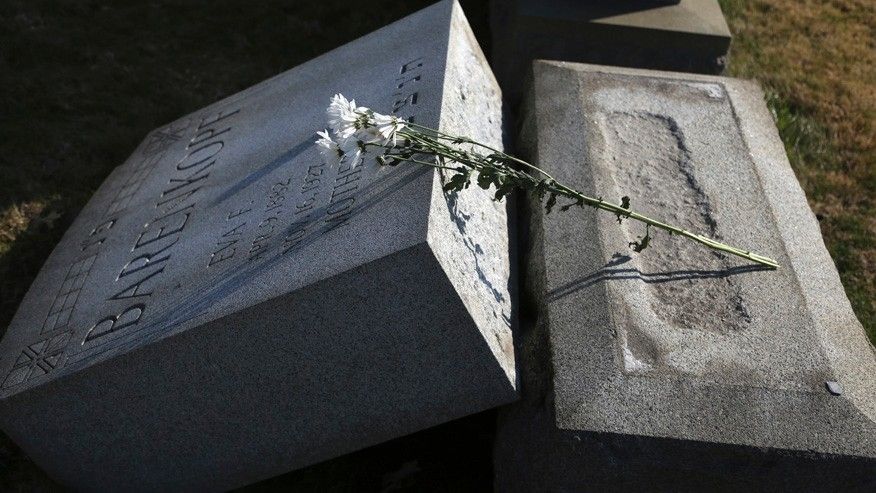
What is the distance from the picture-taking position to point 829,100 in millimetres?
5137

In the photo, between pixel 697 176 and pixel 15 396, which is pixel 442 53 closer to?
pixel 697 176

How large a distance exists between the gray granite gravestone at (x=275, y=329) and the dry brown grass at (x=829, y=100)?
2.03m

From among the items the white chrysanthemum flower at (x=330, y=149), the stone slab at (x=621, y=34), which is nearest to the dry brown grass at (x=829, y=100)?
the stone slab at (x=621, y=34)

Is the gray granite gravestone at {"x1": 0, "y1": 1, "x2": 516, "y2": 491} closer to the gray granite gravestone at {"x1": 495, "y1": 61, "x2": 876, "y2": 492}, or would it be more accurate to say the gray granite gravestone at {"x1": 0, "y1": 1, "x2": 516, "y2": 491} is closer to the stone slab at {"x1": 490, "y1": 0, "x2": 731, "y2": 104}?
the gray granite gravestone at {"x1": 495, "y1": 61, "x2": 876, "y2": 492}

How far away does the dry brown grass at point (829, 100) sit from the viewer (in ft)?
13.9

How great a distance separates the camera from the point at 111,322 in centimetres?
288

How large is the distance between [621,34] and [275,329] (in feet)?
9.41

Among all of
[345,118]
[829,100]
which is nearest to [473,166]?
[345,118]

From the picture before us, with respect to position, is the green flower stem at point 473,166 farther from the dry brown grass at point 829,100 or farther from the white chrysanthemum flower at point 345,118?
the dry brown grass at point 829,100

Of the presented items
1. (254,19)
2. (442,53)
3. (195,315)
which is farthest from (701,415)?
(254,19)

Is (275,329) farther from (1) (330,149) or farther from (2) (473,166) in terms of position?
(2) (473,166)

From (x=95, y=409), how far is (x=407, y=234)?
1177 millimetres

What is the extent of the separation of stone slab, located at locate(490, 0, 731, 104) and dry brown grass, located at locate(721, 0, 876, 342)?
67 centimetres

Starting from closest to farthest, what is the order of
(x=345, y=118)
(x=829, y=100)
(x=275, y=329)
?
(x=275, y=329)
(x=345, y=118)
(x=829, y=100)
